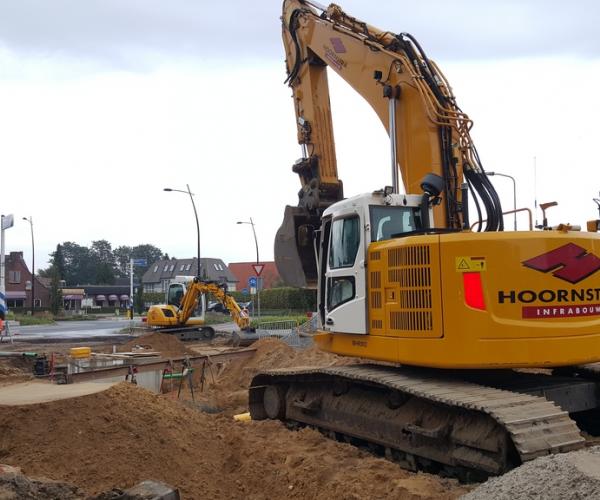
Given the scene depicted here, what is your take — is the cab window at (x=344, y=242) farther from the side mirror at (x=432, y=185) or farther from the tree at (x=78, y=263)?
the tree at (x=78, y=263)

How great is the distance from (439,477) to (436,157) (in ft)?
11.7

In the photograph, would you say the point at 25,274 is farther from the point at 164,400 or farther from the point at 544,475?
the point at 544,475

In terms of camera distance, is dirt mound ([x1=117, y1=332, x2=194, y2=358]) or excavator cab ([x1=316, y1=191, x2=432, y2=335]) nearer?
excavator cab ([x1=316, y1=191, x2=432, y2=335])

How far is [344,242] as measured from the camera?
7156 mm

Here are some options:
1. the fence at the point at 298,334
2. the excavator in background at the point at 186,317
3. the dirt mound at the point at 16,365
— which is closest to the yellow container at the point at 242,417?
the fence at the point at 298,334

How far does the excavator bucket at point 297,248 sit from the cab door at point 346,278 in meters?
Answer: 1.11

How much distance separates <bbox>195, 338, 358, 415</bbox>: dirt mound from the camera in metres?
11.7

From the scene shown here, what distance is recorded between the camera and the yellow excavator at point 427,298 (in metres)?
5.64

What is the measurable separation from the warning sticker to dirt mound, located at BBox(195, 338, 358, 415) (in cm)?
592

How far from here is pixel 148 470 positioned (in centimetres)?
589

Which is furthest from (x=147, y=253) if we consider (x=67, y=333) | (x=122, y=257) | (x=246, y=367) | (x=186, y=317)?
(x=246, y=367)

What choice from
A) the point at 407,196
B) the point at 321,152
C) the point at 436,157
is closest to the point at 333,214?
the point at 407,196

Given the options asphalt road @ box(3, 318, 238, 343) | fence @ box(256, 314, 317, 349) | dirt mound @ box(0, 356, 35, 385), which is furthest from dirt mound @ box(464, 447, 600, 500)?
asphalt road @ box(3, 318, 238, 343)

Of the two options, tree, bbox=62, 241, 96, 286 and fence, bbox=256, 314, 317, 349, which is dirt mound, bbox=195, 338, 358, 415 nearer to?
fence, bbox=256, 314, 317, 349
